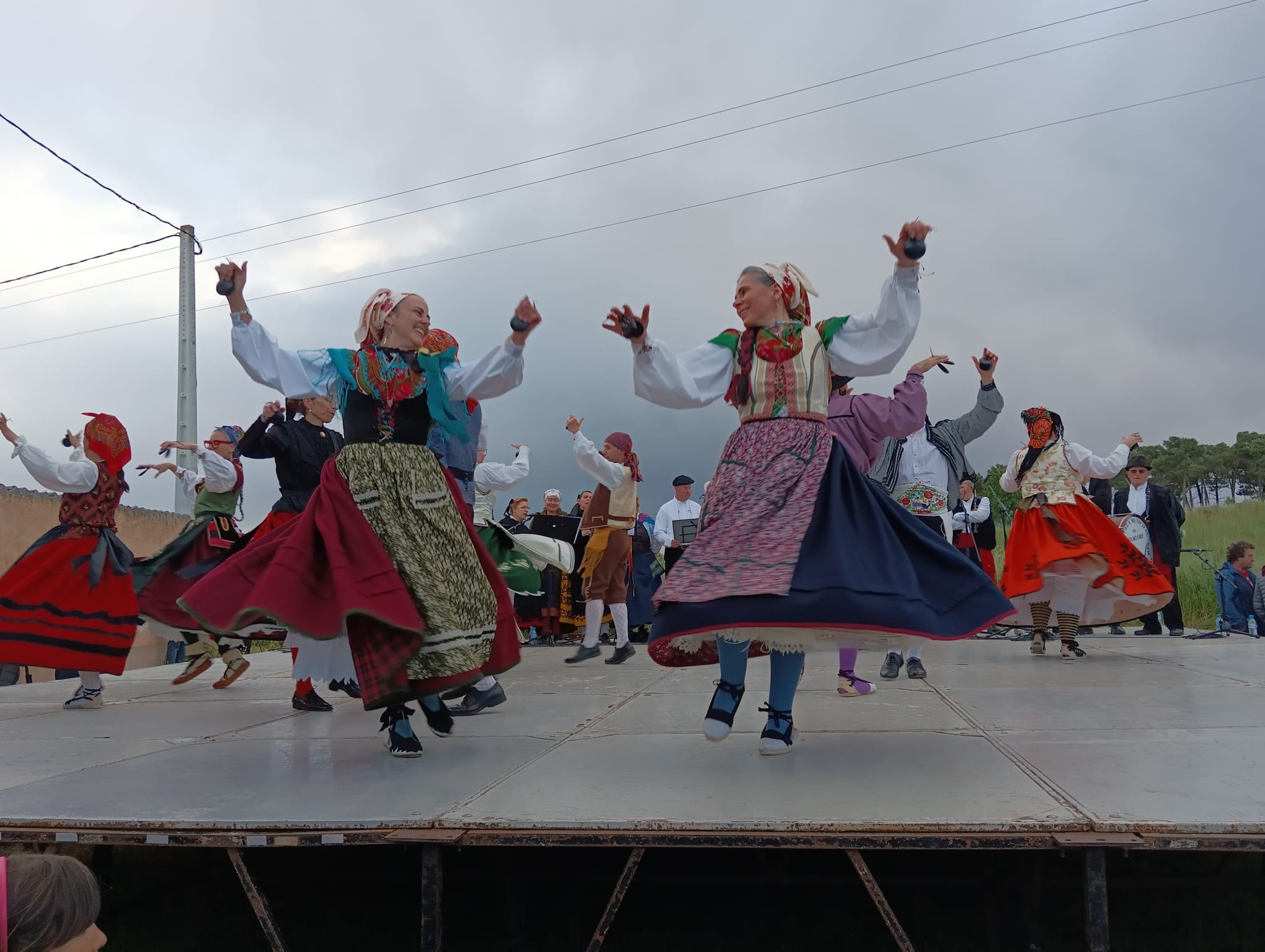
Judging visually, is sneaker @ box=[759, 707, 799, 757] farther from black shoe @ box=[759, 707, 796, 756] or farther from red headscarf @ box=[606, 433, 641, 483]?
red headscarf @ box=[606, 433, 641, 483]

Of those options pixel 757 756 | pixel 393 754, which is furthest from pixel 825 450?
pixel 393 754

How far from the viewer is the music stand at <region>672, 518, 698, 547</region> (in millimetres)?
8789

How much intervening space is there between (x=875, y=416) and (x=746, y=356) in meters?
0.99

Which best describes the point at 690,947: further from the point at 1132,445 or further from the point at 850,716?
the point at 1132,445

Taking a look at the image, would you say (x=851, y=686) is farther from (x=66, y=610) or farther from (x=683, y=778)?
(x=66, y=610)

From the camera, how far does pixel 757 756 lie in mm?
2809

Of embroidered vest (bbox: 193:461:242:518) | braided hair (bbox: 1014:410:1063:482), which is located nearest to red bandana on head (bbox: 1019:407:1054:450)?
braided hair (bbox: 1014:410:1063:482)

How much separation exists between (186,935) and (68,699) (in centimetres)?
305

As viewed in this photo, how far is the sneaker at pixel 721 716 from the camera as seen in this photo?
2.79 meters

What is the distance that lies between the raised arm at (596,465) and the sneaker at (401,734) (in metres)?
3.38

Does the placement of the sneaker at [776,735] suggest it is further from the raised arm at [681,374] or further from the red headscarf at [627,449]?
the red headscarf at [627,449]

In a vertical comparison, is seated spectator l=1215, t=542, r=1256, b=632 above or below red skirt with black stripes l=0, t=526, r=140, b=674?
below

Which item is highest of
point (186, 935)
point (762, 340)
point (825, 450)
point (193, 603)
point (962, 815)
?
point (762, 340)

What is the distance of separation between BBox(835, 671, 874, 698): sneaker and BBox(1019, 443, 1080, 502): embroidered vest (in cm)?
240
